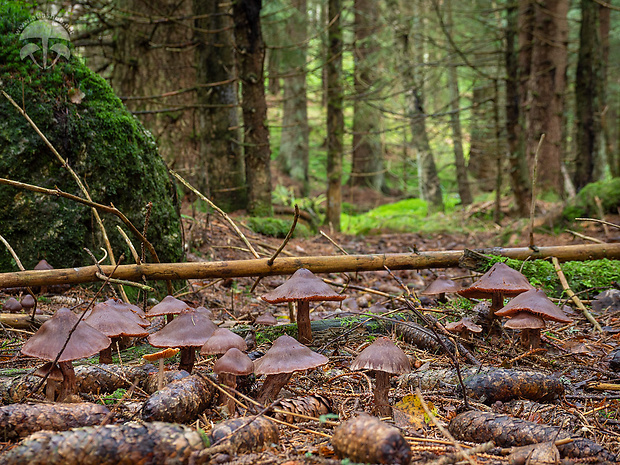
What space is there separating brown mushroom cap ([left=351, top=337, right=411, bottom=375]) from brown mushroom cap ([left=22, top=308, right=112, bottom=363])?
116 centimetres

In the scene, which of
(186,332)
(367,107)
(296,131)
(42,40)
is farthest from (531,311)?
(296,131)

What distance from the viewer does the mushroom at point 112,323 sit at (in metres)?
2.30

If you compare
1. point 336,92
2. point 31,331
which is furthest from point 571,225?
point 31,331

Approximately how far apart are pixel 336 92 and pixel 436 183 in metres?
6.25

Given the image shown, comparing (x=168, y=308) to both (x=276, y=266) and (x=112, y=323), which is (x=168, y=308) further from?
(x=276, y=266)

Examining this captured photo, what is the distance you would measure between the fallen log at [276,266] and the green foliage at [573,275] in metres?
0.26

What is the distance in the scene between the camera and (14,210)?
3.83 metres

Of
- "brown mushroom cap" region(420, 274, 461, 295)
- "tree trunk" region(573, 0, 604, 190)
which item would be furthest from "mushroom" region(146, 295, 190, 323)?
"tree trunk" region(573, 0, 604, 190)

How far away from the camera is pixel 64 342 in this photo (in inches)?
78.3

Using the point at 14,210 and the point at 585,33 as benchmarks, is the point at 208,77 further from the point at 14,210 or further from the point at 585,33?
the point at 585,33

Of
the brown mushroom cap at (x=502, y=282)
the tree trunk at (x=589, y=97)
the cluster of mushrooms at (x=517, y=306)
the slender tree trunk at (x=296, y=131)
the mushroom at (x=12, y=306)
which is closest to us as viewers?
the cluster of mushrooms at (x=517, y=306)

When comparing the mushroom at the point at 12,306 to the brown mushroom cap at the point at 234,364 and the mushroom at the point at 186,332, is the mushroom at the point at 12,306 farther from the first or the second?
the brown mushroom cap at the point at 234,364

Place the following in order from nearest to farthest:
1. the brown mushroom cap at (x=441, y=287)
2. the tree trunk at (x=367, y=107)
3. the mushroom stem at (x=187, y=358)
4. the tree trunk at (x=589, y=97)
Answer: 1. the mushroom stem at (x=187, y=358)
2. the brown mushroom cap at (x=441, y=287)
3. the tree trunk at (x=589, y=97)
4. the tree trunk at (x=367, y=107)

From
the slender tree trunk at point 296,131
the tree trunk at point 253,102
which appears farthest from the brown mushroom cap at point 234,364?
the slender tree trunk at point 296,131
